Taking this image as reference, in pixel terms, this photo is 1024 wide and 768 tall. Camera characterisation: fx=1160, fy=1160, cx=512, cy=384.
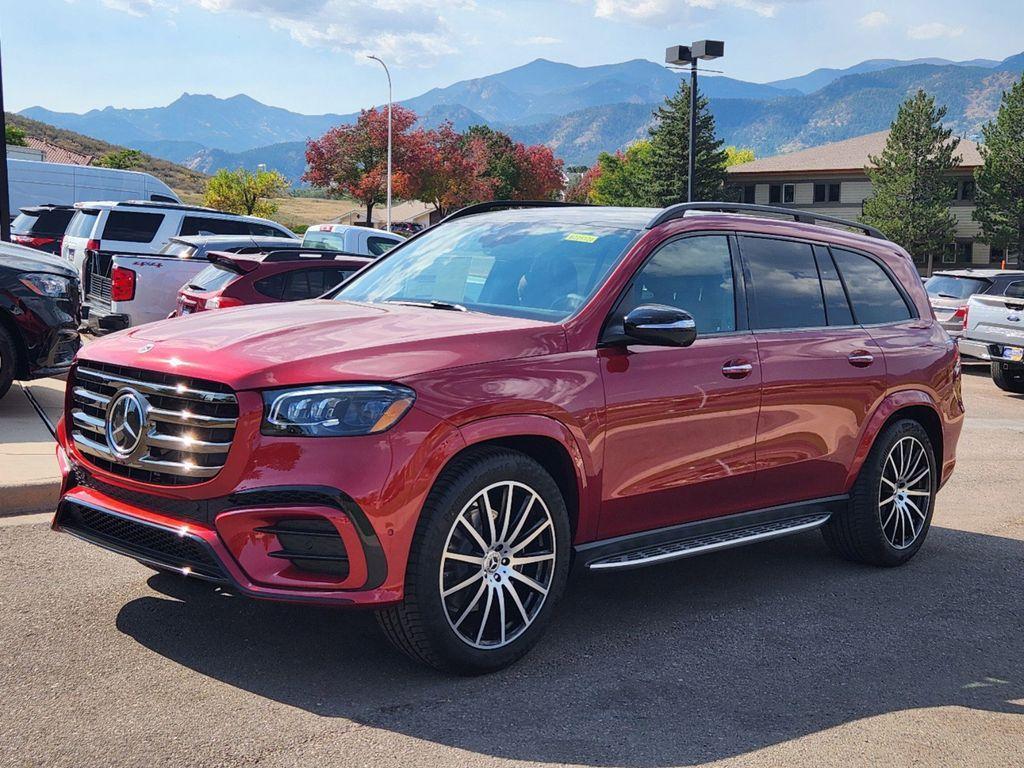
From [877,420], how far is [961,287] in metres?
13.6

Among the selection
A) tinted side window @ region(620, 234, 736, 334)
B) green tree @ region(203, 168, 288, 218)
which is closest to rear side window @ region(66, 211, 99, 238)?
tinted side window @ region(620, 234, 736, 334)

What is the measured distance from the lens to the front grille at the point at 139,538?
13.4 feet

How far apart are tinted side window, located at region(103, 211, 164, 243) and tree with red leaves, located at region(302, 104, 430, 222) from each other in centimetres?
5036

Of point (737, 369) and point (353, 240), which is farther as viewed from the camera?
point (353, 240)

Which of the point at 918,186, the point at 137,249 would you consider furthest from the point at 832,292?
the point at 918,186

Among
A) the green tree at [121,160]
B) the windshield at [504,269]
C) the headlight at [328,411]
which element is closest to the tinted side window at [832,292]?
the windshield at [504,269]

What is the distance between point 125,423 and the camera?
436cm

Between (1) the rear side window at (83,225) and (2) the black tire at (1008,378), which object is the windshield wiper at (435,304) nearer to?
(2) the black tire at (1008,378)

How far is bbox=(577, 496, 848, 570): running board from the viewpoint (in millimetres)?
4922

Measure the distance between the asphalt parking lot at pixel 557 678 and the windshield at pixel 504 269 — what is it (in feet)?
4.84

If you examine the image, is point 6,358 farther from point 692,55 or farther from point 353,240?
point 692,55

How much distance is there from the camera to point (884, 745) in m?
4.00

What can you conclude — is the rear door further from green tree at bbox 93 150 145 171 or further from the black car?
green tree at bbox 93 150 145 171

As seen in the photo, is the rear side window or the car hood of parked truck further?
the rear side window
